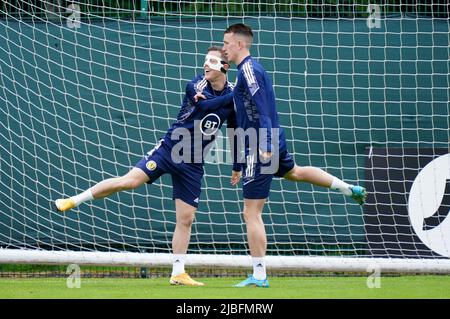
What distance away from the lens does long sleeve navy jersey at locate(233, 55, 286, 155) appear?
26.0 feet

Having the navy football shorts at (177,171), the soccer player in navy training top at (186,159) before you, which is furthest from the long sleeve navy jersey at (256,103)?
the navy football shorts at (177,171)

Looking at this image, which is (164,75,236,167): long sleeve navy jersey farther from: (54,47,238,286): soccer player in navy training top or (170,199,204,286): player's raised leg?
(170,199,204,286): player's raised leg

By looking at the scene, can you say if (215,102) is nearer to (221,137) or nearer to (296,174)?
(296,174)

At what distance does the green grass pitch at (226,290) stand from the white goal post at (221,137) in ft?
4.04

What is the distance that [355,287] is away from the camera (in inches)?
337

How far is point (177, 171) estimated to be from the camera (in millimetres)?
8727

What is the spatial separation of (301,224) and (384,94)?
1.65 m

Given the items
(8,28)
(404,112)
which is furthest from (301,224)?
(8,28)

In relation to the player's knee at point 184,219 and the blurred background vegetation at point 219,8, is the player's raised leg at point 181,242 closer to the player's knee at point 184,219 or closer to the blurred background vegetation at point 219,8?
the player's knee at point 184,219

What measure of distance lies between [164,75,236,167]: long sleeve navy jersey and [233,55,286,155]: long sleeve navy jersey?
0.46 metres

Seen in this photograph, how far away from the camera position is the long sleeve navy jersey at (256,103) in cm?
793

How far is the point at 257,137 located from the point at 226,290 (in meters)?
1.23

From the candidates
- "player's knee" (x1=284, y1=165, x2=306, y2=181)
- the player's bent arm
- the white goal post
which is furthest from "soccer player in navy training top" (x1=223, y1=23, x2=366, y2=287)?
the white goal post

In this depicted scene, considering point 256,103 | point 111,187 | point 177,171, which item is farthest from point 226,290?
point 256,103
